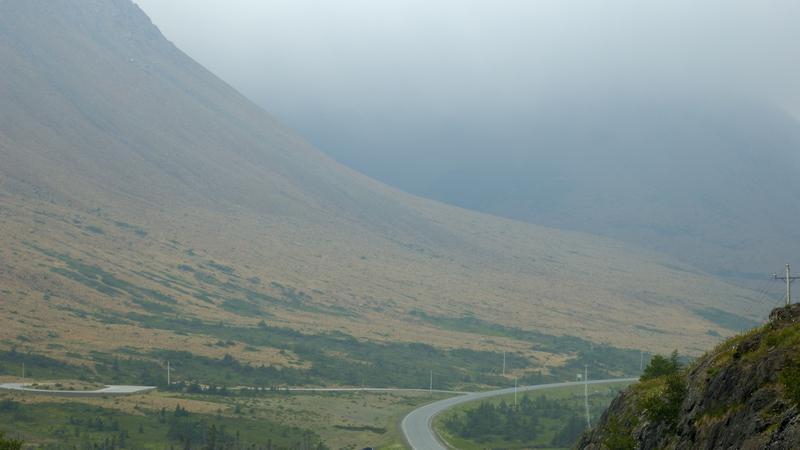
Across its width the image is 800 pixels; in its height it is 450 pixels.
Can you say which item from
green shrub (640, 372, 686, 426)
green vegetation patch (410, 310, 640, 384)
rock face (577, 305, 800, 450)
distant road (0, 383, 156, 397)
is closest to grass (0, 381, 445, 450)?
distant road (0, 383, 156, 397)

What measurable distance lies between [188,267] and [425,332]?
42.0 meters

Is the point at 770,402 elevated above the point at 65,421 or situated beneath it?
elevated above

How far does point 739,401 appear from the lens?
2136 cm

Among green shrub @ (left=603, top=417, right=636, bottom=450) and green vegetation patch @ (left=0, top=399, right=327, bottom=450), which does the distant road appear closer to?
green vegetation patch @ (left=0, top=399, right=327, bottom=450)

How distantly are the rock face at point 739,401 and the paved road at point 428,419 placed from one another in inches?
1808

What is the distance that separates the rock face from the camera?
62.9 feet

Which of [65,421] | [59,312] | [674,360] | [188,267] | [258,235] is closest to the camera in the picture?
[674,360]

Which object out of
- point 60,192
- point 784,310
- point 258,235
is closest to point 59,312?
point 60,192

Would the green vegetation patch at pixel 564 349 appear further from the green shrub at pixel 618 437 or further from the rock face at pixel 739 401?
the rock face at pixel 739 401

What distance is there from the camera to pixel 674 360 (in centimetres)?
3728

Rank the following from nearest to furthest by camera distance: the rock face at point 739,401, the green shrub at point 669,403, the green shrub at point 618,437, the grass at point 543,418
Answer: the rock face at point 739,401 < the green shrub at point 669,403 < the green shrub at point 618,437 < the grass at point 543,418

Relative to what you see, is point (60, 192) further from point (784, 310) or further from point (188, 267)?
point (784, 310)

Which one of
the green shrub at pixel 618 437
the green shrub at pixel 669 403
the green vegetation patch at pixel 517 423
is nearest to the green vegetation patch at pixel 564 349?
the green vegetation patch at pixel 517 423

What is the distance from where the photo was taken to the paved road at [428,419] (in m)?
73.2
